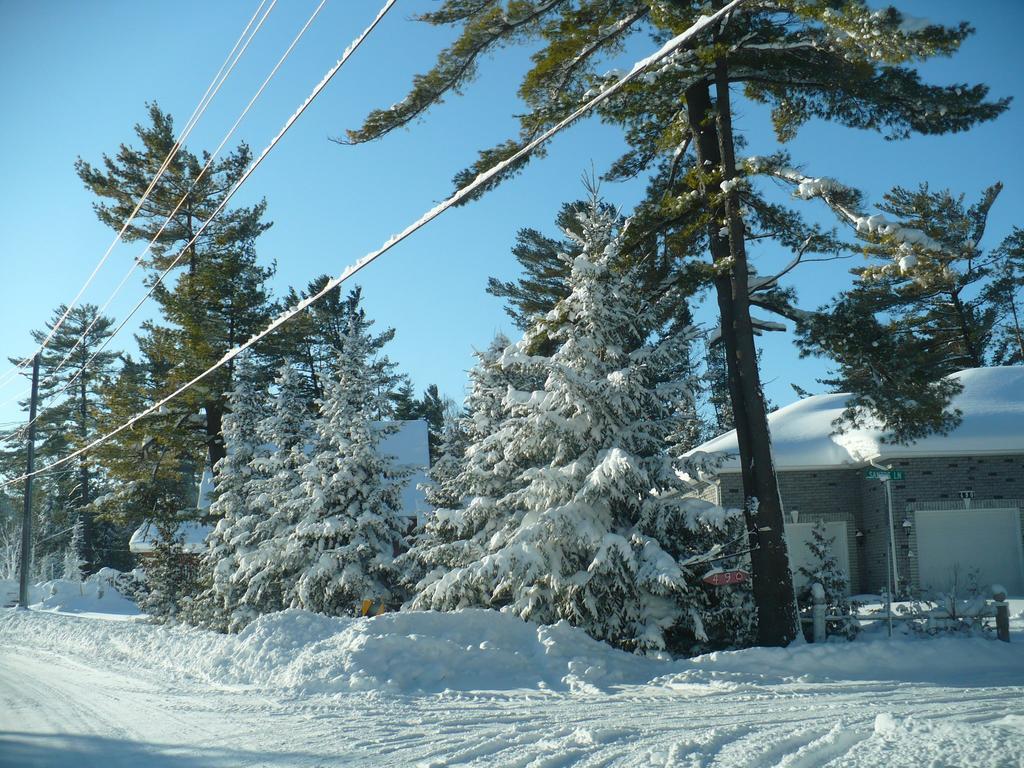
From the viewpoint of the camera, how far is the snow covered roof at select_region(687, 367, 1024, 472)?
19.3 m

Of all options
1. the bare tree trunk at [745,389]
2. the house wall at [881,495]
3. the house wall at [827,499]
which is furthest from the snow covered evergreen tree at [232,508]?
the bare tree trunk at [745,389]

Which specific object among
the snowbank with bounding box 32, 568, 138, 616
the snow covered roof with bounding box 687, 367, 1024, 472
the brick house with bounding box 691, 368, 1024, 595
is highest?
the snow covered roof with bounding box 687, 367, 1024, 472

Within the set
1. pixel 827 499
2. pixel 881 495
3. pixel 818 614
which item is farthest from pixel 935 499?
→ pixel 818 614

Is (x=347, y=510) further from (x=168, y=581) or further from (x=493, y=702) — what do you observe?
(x=493, y=702)

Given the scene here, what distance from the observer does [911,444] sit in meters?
18.0

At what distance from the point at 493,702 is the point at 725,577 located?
4810 mm

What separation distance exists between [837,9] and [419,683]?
1051cm

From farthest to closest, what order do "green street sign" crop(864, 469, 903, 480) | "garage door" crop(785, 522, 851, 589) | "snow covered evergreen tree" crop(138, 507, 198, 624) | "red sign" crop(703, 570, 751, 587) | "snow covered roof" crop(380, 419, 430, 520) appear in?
"snow covered roof" crop(380, 419, 430, 520), "snow covered evergreen tree" crop(138, 507, 198, 624), "garage door" crop(785, 522, 851, 589), "green street sign" crop(864, 469, 903, 480), "red sign" crop(703, 570, 751, 587)

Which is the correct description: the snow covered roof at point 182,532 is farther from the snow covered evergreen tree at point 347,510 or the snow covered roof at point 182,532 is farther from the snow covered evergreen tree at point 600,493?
the snow covered evergreen tree at point 600,493

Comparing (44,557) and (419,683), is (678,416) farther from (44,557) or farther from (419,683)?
(44,557)

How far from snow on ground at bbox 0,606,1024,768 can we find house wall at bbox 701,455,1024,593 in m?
5.18

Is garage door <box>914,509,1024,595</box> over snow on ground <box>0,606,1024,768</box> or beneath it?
over

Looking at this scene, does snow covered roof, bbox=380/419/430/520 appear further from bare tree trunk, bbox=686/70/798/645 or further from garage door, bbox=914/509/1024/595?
bare tree trunk, bbox=686/70/798/645

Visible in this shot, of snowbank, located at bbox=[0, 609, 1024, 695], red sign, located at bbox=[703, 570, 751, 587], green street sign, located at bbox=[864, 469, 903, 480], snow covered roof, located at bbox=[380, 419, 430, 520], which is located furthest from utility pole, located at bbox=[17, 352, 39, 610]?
green street sign, located at bbox=[864, 469, 903, 480]
